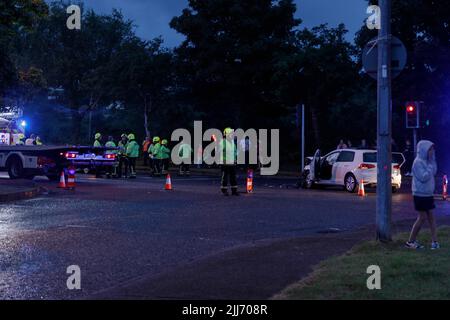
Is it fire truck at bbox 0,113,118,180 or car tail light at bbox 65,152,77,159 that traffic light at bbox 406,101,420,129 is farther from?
car tail light at bbox 65,152,77,159

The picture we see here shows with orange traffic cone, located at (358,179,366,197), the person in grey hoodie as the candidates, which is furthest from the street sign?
orange traffic cone, located at (358,179,366,197)

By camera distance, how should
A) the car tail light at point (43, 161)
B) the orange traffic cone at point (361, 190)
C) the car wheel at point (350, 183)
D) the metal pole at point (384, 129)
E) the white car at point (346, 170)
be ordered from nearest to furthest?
the metal pole at point (384, 129), the orange traffic cone at point (361, 190), the white car at point (346, 170), the car wheel at point (350, 183), the car tail light at point (43, 161)

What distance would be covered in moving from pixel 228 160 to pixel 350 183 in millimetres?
5342

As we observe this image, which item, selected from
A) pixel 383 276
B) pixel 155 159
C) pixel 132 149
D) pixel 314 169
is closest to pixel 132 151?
pixel 132 149

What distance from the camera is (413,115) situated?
28125 mm

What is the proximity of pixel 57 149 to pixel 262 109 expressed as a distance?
83.3ft

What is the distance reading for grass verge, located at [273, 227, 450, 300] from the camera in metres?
7.65

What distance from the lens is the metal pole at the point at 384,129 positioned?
1133cm

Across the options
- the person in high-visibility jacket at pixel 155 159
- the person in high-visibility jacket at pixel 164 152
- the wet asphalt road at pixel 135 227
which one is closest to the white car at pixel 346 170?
the wet asphalt road at pixel 135 227

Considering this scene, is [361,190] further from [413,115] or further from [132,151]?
[132,151]

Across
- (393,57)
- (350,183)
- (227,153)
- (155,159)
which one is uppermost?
(393,57)

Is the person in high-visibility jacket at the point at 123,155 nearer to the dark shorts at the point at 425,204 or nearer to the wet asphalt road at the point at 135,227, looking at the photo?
the wet asphalt road at the point at 135,227

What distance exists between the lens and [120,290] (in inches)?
320

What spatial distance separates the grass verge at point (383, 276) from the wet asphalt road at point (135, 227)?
7.00 feet
